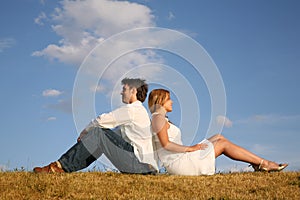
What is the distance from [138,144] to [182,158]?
41.1 inches

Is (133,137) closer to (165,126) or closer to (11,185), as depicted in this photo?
(165,126)

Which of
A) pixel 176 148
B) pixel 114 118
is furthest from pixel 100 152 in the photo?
pixel 176 148

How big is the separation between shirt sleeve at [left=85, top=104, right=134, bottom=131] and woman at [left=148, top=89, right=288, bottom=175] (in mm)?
588

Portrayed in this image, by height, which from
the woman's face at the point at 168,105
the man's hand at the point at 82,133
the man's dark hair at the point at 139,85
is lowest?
the man's hand at the point at 82,133

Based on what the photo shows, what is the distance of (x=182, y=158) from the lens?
479 inches

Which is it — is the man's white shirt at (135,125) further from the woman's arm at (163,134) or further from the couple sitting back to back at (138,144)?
the woman's arm at (163,134)

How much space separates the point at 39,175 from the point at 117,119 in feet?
6.80

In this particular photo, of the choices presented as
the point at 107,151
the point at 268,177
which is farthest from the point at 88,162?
the point at 268,177

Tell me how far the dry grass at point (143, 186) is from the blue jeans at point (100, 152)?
24 centimetres

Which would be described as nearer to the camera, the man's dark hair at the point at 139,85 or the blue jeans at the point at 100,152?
the blue jeans at the point at 100,152

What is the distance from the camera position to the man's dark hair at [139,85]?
1215cm

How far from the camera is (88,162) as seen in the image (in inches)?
472

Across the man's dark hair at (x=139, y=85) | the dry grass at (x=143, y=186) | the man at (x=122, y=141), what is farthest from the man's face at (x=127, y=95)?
the dry grass at (x=143, y=186)

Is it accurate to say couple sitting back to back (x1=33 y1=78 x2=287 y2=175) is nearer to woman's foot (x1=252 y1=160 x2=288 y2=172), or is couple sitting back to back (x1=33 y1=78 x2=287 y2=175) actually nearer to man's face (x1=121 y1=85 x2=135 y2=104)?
man's face (x1=121 y1=85 x2=135 y2=104)
